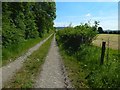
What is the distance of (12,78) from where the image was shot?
12094mm

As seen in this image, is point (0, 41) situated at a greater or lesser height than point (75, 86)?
greater

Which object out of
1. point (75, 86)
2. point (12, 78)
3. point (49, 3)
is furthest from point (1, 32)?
point (49, 3)

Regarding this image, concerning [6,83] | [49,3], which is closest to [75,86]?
[6,83]

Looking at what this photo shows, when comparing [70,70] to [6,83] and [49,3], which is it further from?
[49,3]

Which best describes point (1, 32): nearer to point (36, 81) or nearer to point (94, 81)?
point (36, 81)

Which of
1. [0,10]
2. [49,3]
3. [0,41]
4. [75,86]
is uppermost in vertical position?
[49,3]

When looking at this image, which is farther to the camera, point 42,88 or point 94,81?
point 94,81

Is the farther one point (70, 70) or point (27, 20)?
point (27, 20)

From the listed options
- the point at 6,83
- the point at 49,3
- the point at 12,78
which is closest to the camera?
the point at 6,83

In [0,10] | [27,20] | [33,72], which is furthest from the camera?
[27,20]

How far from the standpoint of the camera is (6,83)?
10.9m

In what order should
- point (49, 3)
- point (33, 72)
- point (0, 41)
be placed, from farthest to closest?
point (49, 3) → point (0, 41) → point (33, 72)

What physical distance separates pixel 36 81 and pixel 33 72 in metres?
2.37

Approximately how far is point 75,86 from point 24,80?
215cm
